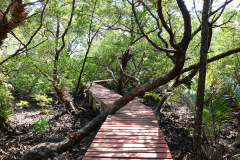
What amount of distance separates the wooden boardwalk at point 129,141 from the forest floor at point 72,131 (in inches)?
64.9

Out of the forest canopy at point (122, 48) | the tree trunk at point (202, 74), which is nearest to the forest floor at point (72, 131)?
the forest canopy at point (122, 48)

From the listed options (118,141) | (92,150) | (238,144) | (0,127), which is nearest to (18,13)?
(92,150)

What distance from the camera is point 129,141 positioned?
3182mm

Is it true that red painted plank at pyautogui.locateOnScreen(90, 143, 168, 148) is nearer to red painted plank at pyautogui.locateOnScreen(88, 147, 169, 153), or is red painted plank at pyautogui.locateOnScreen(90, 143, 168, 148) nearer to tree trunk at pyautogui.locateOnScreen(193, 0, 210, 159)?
red painted plank at pyautogui.locateOnScreen(88, 147, 169, 153)

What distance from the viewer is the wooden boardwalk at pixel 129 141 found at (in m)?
2.69

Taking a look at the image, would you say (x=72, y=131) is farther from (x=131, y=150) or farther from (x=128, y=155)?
(x=128, y=155)

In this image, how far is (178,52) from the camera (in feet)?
12.7

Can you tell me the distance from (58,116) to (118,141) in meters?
5.89

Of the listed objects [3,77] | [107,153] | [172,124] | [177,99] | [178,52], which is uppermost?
[178,52]

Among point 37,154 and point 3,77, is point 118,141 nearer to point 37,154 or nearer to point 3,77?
point 37,154

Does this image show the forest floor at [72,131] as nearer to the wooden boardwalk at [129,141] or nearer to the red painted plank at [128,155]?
the wooden boardwalk at [129,141]

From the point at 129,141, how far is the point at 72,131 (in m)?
4.12

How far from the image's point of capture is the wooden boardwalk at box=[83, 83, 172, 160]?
106 inches

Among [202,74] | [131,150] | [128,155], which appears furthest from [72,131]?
[202,74]
